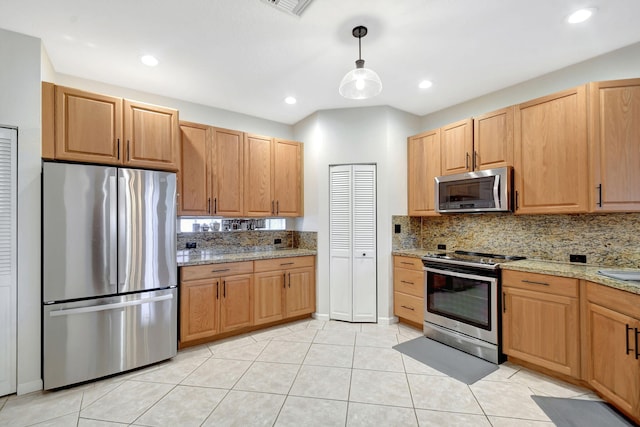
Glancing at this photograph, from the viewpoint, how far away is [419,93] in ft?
10.9

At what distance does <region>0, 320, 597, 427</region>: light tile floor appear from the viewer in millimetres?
1870

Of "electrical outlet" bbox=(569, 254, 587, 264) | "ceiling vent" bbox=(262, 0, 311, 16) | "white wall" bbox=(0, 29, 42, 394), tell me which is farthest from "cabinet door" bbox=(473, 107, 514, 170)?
"white wall" bbox=(0, 29, 42, 394)

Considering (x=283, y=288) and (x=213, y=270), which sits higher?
(x=213, y=270)

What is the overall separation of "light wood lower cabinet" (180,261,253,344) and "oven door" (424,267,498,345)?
2.06 meters

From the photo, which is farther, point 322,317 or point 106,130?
point 322,317

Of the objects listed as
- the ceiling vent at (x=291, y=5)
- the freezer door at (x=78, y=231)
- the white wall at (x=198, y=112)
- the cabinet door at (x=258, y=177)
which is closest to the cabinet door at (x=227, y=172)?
the cabinet door at (x=258, y=177)

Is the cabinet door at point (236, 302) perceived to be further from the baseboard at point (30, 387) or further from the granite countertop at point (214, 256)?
the baseboard at point (30, 387)

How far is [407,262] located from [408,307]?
21.4 inches

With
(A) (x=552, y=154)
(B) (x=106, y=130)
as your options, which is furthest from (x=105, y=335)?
(A) (x=552, y=154)

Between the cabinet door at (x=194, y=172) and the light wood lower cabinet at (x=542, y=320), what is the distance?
126 inches

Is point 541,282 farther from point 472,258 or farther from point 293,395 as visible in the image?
point 293,395

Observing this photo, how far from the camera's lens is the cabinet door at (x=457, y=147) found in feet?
10.3

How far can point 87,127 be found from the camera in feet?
7.77

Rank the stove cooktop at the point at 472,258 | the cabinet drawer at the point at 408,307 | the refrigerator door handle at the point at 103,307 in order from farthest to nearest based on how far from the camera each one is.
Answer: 1. the cabinet drawer at the point at 408,307
2. the stove cooktop at the point at 472,258
3. the refrigerator door handle at the point at 103,307
